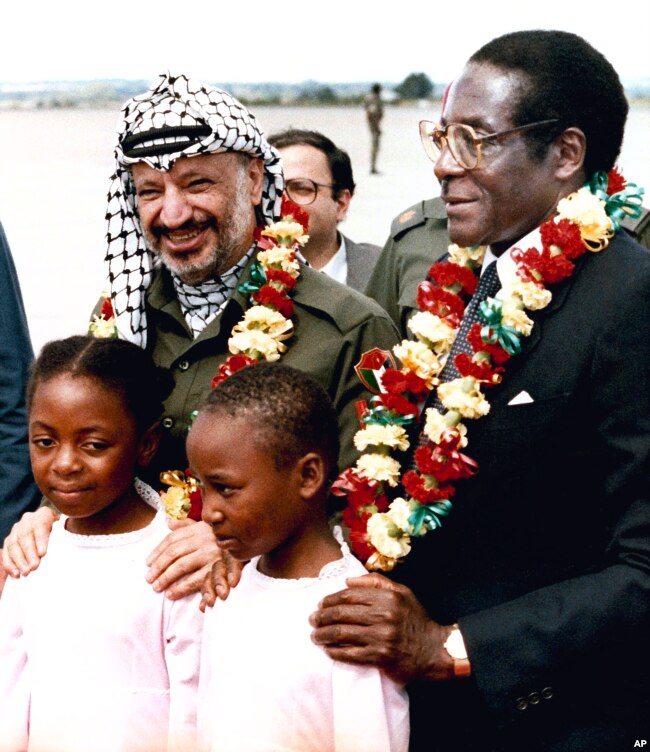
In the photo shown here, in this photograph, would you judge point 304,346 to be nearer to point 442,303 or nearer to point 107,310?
point 442,303

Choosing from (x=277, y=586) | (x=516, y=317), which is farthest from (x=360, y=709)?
(x=516, y=317)

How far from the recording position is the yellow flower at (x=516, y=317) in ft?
8.45

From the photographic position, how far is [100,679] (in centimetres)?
285

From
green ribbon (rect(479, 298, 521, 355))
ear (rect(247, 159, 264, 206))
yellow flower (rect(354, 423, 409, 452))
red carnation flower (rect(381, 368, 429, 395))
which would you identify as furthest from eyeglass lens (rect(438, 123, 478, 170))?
ear (rect(247, 159, 264, 206))

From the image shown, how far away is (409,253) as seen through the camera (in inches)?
185

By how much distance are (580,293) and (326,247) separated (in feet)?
10.7

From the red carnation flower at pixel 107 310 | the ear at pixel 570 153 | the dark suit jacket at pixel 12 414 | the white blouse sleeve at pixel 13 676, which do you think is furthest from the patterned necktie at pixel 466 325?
the dark suit jacket at pixel 12 414

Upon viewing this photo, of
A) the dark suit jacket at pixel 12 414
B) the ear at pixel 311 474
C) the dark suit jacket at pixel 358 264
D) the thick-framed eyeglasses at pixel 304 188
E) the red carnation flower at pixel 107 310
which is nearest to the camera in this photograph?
the ear at pixel 311 474

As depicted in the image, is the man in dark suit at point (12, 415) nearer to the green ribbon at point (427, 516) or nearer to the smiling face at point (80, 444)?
the smiling face at point (80, 444)

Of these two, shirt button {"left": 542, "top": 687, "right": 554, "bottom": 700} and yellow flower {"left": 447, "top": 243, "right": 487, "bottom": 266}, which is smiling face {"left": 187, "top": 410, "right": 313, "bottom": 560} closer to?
shirt button {"left": 542, "top": 687, "right": 554, "bottom": 700}

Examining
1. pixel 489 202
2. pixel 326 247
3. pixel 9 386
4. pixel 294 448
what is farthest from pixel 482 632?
pixel 326 247

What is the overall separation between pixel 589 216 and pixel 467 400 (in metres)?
0.48

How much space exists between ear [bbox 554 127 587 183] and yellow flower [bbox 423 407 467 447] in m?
0.59

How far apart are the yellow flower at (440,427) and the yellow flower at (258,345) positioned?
626 millimetres
